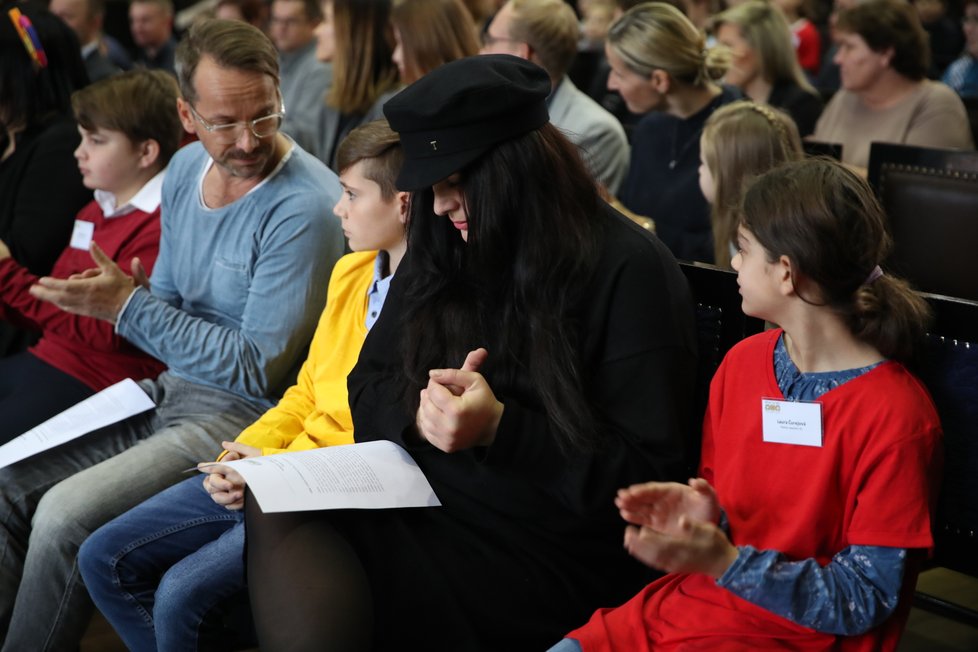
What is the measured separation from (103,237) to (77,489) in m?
0.84

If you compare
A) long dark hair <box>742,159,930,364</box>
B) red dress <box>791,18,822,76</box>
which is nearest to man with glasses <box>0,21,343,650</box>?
long dark hair <box>742,159,930,364</box>

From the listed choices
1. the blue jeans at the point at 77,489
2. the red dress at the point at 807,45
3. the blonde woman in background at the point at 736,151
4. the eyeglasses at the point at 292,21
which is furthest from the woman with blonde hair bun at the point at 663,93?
the red dress at the point at 807,45

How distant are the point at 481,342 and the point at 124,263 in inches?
54.9

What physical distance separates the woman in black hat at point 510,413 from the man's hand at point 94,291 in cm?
98

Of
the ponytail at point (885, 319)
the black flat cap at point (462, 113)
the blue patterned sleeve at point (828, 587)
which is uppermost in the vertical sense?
the black flat cap at point (462, 113)

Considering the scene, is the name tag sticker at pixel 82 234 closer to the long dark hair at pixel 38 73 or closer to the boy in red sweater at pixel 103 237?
the boy in red sweater at pixel 103 237

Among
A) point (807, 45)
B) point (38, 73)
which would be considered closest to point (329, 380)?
point (38, 73)

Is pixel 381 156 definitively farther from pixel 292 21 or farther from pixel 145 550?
pixel 292 21

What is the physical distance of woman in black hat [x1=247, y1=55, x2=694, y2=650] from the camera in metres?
1.59

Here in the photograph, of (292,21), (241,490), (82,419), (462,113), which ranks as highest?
(462,113)

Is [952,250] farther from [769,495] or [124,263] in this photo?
[124,263]

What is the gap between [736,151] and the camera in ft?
8.64

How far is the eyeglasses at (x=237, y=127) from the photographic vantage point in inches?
94.7

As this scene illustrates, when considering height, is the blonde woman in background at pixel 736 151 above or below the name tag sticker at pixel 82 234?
above
